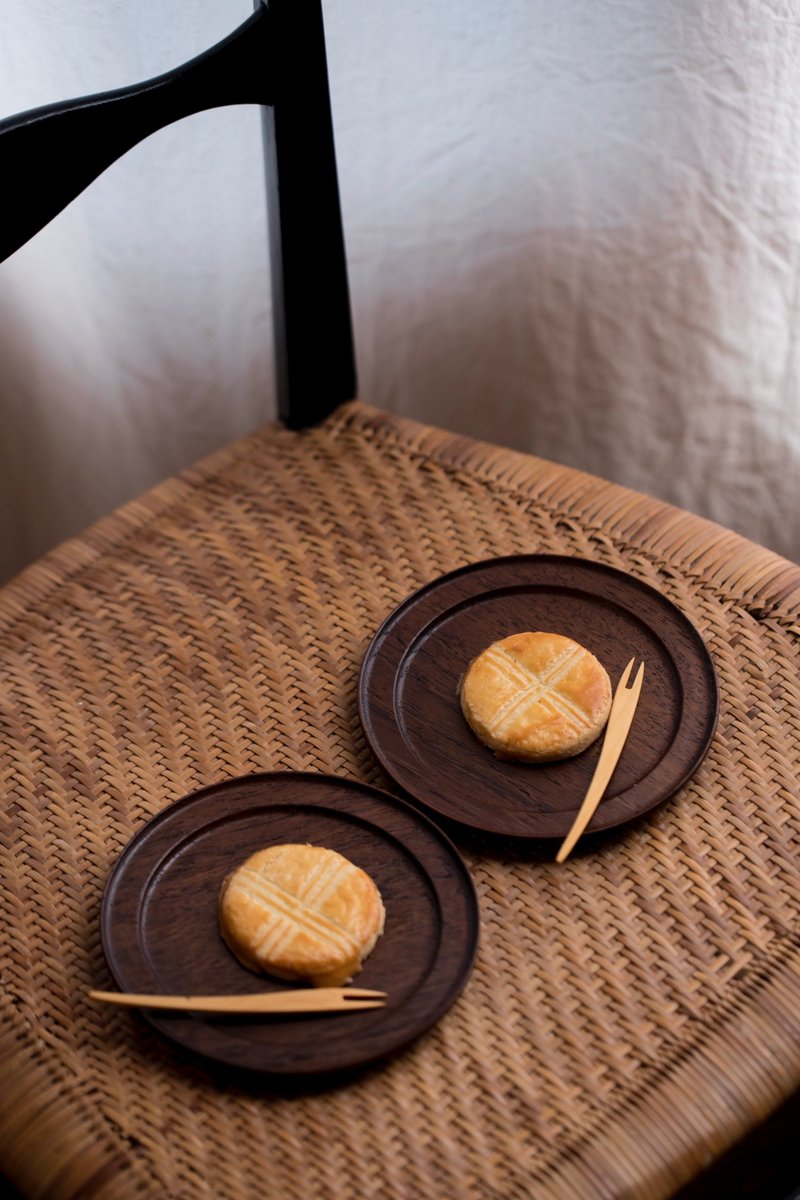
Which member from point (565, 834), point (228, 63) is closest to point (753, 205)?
point (228, 63)

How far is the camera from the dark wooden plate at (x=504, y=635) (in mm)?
656

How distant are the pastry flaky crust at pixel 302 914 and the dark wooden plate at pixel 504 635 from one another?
7 cm

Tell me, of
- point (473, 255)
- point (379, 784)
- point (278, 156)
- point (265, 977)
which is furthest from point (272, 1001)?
point (473, 255)

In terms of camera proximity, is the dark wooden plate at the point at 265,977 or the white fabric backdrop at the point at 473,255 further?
the white fabric backdrop at the point at 473,255

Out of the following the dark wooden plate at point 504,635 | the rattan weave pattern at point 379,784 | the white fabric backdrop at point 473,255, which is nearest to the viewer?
the rattan weave pattern at point 379,784

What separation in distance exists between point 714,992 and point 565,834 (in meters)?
0.10

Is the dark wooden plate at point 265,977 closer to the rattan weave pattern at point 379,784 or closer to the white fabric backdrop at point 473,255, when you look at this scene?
the rattan weave pattern at point 379,784

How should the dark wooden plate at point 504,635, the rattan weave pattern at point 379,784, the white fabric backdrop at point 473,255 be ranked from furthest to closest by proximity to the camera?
1. the white fabric backdrop at point 473,255
2. the dark wooden plate at point 504,635
3. the rattan weave pattern at point 379,784

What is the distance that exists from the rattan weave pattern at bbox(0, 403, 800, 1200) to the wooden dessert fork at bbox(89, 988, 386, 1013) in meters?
0.03

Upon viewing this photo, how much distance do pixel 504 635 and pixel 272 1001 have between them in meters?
0.27

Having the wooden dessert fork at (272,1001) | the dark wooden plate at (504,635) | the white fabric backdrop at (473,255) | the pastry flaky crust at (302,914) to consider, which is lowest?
the wooden dessert fork at (272,1001)

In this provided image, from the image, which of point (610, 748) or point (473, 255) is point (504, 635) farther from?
point (473, 255)

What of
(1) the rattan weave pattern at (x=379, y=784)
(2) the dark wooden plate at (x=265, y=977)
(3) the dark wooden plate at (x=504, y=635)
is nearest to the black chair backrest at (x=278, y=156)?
(1) the rattan weave pattern at (x=379, y=784)

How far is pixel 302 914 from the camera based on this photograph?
0.59 m
